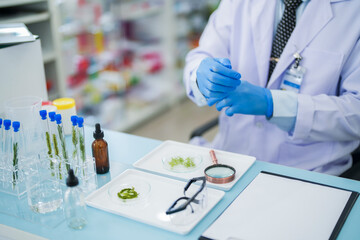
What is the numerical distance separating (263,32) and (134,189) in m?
0.91

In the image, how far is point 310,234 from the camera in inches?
40.7

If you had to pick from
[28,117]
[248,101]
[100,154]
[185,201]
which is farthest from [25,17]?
[185,201]

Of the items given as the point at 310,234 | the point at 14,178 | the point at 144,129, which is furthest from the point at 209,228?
the point at 144,129

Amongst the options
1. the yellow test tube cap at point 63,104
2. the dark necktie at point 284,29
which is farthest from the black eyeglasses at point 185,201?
the dark necktie at point 284,29

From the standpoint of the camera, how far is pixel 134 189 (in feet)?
4.07

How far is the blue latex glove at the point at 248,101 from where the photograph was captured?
1.54 m

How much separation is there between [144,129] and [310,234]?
271cm

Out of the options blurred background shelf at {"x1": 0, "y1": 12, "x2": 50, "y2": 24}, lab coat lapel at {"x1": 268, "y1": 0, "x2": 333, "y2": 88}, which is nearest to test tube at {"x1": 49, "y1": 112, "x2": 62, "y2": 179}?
lab coat lapel at {"x1": 268, "y1": 0, "x2": 333, "y2": 88}

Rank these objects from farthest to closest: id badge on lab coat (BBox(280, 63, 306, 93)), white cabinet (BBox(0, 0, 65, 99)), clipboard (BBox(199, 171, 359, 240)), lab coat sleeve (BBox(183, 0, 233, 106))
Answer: white cabinet (BBox(0, 0, 65, 99))
lab coat sleeve (BBox(183, 0, 233, 106))
id badge on lab coat (BBox(280, 63, 306, 93))
clipboard (BBox(199, 171, 359, 240))

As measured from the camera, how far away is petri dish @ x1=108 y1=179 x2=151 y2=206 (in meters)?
1.18

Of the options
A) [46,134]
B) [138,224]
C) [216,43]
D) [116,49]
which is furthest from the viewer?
[116,49]

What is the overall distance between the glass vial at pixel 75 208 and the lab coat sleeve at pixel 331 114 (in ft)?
2.83

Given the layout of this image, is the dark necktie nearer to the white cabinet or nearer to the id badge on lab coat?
the id badge on lab coat

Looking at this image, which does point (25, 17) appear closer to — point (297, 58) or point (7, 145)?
point (7, 145)
